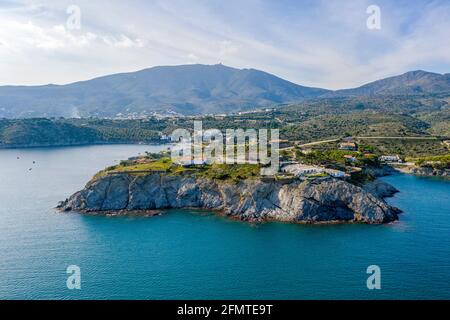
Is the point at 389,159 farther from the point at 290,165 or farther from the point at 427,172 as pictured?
the point at 290,165

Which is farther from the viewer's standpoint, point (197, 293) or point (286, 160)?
point (286, 160)

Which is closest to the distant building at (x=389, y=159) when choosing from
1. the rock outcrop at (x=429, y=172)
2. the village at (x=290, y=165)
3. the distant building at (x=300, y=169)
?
the rock outcrop at (x=429, y=172)

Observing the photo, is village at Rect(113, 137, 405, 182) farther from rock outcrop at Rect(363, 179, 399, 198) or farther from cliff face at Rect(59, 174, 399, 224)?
rock outcrop at Rect(363, 179, 399, 198)

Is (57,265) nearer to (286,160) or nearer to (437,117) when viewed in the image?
(286,160)

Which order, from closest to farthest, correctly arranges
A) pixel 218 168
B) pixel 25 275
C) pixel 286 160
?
pixel 25 275 < pixel 218 168 < pixel 286 160

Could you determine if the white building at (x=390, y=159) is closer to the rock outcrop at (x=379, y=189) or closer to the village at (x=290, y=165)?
the village at (x=290, y=165)

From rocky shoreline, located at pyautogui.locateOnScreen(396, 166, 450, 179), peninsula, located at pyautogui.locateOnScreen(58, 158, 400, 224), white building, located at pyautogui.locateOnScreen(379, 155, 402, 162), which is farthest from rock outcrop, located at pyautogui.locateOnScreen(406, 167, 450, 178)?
peninsula, located at pyautogui.locateOnScreen(58, 158, 400, 224)
